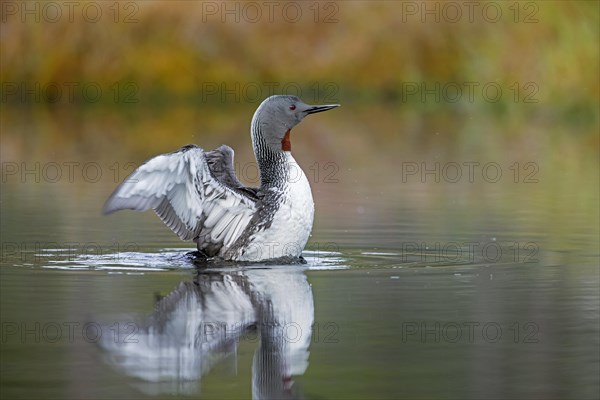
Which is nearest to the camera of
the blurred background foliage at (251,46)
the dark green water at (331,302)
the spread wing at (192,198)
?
the dark green water at (331,302)

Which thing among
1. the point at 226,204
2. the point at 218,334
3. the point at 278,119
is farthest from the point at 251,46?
the point at 218,334

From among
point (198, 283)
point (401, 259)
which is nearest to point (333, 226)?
point (401, 259)

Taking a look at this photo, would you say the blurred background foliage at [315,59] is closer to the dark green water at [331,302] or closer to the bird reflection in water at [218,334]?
the dark green water at [331,302]

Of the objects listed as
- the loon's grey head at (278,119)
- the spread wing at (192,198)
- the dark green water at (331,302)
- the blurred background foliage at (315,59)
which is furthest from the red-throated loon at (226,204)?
the blurred background foliage at (315,59)

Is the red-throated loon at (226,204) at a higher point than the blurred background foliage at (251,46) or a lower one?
lower

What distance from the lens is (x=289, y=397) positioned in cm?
590

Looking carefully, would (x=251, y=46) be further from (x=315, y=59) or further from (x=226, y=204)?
(x=226, y=204)

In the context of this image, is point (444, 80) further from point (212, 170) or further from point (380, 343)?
point (380, 343)

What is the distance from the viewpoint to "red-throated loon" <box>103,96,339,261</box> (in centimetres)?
960

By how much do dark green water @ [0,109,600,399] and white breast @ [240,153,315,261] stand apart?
291 mm

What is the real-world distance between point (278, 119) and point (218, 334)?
3.58 m

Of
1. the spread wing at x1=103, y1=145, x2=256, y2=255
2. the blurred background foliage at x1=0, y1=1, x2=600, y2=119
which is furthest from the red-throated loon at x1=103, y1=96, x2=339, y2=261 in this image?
the blurred background foliage at x1=0, y1=1, x2=600, y2=119

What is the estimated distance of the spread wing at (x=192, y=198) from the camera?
9531mm

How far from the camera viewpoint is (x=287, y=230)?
978cm
